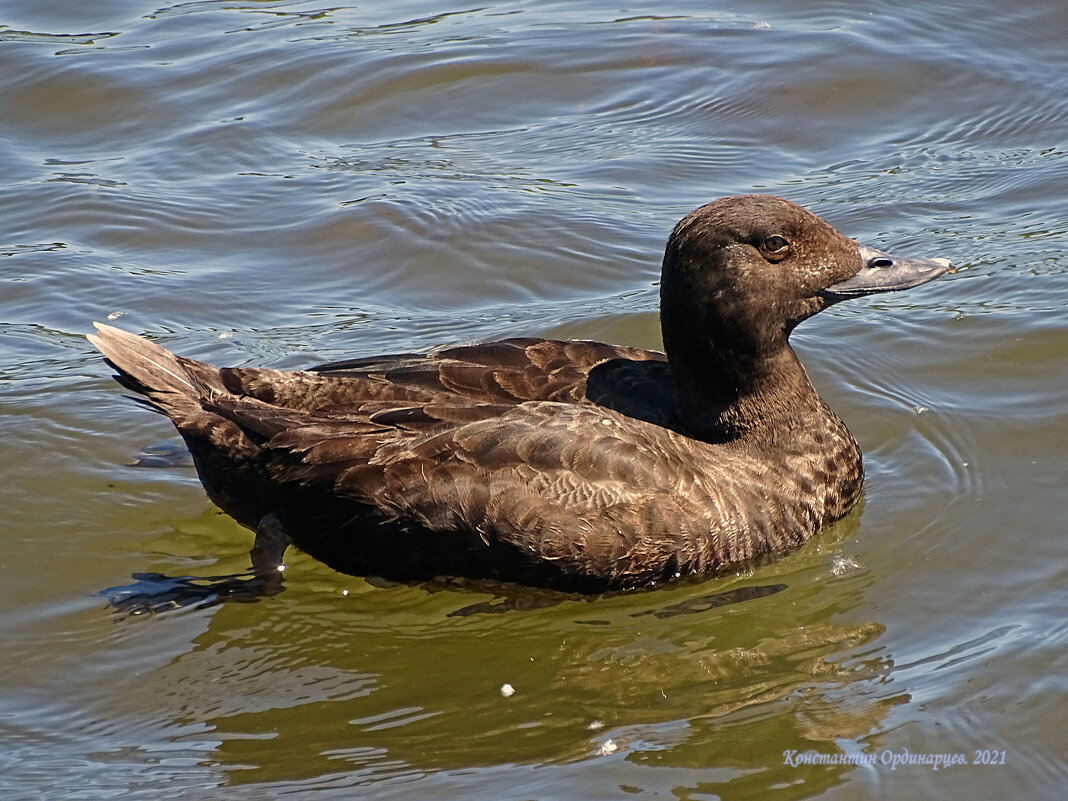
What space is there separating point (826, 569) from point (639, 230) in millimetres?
3279

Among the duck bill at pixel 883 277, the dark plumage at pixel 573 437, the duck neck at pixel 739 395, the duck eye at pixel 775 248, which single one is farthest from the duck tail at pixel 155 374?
the duck bill at pixel 883 277

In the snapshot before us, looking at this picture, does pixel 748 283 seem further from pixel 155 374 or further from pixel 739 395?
pixel 155 374

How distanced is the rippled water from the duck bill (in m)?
0.92

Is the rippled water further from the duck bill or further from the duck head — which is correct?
the duck bill

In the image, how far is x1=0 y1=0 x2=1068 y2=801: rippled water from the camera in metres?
5.33

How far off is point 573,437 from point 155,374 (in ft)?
5.84

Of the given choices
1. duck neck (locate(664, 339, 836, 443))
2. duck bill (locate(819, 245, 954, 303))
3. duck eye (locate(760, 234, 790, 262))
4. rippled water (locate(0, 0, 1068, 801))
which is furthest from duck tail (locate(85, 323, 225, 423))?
duck bill (locate(819, 245, 954, 303))

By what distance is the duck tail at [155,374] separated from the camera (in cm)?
641

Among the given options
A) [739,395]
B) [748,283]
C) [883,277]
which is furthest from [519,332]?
[883,277]

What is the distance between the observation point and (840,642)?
5.84m

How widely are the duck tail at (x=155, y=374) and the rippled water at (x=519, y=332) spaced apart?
73 centimetres

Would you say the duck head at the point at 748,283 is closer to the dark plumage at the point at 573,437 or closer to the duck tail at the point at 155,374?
the dark plumage at the point at 573,437

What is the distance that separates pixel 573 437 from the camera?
6.18 meters

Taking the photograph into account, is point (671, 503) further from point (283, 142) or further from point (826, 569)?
point (283, 142)
